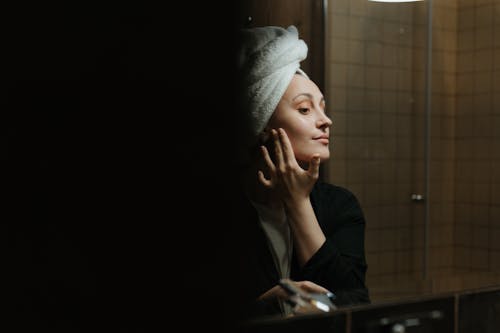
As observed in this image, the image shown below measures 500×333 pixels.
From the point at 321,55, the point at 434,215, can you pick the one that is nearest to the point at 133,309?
the point at 321,55

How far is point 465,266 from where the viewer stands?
107 centimetres

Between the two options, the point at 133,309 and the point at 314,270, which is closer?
the point at 133,309

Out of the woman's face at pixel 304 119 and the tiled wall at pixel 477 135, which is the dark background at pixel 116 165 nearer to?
the woman's face at pixel 304 119

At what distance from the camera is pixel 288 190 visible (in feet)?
2.85

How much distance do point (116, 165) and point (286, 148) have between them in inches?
18.9

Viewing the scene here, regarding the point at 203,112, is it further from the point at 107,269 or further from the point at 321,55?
the point at 321,55

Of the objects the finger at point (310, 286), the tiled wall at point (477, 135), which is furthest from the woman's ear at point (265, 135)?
the tiled wall at point (477, 135)

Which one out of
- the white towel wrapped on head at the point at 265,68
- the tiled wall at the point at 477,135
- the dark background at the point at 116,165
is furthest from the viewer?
the tiled wall at the point at 477,135

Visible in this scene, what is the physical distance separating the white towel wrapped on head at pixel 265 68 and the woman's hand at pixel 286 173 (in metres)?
0.04

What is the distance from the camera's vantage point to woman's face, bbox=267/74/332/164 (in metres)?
0.84

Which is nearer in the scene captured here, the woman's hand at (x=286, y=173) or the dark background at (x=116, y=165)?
the dark background at (x=116, y=165)

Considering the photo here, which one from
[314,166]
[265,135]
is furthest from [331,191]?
[265,135]

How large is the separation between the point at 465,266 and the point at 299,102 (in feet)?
1.44

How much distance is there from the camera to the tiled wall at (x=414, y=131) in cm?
93
